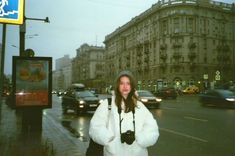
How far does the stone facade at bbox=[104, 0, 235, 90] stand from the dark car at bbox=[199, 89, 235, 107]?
46933mm

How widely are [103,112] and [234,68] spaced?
9163cm

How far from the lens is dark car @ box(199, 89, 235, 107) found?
26944 mm

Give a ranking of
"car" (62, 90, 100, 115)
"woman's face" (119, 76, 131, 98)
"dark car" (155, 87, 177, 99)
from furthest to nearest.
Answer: "dark car" (155, 87, 177, 99), "car" (62, 90, 100, 115), "woman's face" (119, 76, 131, 98)

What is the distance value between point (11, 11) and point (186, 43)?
79782 mm

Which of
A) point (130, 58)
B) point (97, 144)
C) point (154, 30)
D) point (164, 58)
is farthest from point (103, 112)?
point (130, 58)

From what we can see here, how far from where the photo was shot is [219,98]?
27.8 metres

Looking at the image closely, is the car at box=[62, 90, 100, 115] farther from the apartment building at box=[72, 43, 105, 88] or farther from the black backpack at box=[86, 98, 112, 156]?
the apartment building at box=[72, 43, 105, 88]

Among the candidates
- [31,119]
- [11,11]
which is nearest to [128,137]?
[11,11]

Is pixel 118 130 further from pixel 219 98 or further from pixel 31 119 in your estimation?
pixel 219 98

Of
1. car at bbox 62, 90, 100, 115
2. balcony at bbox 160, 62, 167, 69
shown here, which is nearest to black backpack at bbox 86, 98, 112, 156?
car at bbox 62, 90, 100, 115

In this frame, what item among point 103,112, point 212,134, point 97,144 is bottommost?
point 212,134

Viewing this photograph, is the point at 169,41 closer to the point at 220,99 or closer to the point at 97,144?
the point at 220,99

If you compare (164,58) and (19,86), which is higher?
(164,58)

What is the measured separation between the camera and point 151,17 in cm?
9181
